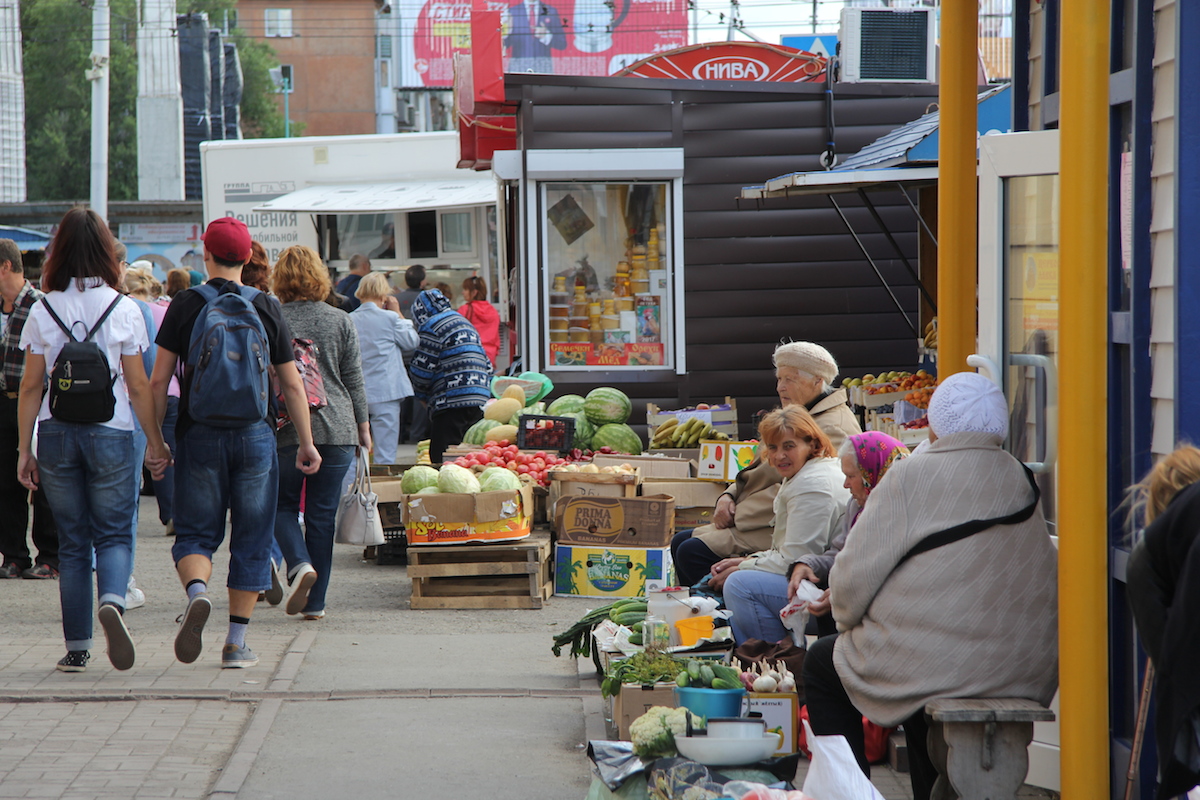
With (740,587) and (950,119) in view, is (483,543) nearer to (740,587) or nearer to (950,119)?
(740,587)

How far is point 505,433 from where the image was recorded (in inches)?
356

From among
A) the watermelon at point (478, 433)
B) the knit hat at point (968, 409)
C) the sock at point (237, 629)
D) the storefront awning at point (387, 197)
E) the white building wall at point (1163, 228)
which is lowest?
the sock at point (237, 629)

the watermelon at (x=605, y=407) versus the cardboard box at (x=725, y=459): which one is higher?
the watermelon at (x=605, y=407)

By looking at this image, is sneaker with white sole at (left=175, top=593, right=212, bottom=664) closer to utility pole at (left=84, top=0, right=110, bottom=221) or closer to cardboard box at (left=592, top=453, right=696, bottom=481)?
cardboard box at (left=592, top=453, right=696, bottom=481)

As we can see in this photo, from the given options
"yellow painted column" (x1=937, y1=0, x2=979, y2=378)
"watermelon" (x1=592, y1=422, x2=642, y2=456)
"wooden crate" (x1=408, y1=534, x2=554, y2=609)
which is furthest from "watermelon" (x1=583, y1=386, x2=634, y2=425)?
"yellow painted column" (x1=937, y1=0, x2=979, y2=378)

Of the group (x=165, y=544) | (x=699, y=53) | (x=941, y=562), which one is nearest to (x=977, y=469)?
(x=941, y=562)

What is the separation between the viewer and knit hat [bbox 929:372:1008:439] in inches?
140

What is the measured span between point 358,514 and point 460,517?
626 millimetres

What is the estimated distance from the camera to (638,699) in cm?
443

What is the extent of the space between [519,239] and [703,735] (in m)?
7.92

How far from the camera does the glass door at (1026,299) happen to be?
13.4 feet

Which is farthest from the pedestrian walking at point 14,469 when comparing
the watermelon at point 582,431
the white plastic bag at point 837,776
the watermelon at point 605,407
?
the white plastic bag at point 837,776

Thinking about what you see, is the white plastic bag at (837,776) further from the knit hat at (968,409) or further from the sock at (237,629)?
the sock at (237,629)

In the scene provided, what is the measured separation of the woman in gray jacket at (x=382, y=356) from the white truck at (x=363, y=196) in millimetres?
8175
